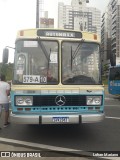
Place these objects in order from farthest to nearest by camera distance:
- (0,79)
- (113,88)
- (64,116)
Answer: (113,88)
(0,79)
(64,116)

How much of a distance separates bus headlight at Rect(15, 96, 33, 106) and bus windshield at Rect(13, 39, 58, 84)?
0.40m

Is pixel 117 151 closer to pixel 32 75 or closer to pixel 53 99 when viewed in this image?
pixel 53 99

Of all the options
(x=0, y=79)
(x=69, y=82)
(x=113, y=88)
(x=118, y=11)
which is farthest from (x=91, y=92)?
(x=118, y=11)

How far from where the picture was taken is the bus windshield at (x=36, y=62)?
28.5 feet

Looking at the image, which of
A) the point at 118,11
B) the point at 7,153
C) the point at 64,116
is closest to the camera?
the point at 7,153

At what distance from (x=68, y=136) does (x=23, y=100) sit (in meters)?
1.82

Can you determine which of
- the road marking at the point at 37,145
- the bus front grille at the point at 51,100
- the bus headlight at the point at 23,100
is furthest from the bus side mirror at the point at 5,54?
the road marking at the point at 37,145

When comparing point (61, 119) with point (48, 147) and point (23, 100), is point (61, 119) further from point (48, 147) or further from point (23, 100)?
point (23, 100)

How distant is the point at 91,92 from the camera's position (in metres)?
8.65

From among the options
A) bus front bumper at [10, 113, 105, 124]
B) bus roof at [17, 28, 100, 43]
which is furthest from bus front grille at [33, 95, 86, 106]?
bus roof at [17, 28, 100, 43]

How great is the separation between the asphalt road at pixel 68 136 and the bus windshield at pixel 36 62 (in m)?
1.58

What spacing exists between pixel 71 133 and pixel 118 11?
118 metres

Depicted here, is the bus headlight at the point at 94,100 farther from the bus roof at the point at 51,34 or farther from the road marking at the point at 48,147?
the bus roof at the point at 51,34

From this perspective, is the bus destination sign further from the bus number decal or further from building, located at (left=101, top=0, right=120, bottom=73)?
building, located at (left=101, top=0, right=120, bottom=73)
